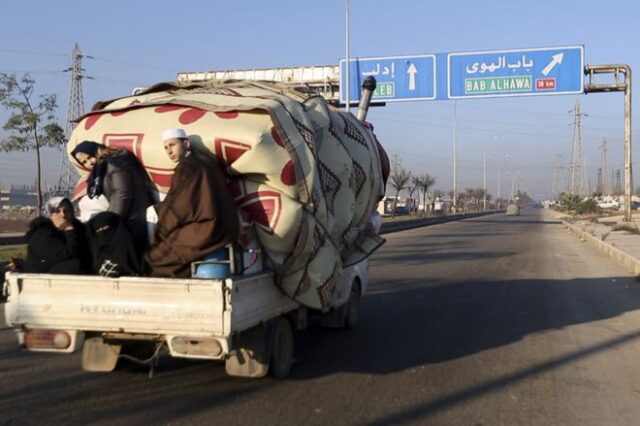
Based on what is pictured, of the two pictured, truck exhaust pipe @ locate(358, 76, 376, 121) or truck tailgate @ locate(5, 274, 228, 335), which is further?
truck exhaust pipe @ locate(358, 76, 376, 121)

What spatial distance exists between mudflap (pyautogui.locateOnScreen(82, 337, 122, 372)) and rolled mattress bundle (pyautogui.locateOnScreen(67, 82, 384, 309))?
1.38 meters

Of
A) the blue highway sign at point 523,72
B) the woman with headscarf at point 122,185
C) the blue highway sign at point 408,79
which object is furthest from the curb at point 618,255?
the woman with headscarf at point 122,185

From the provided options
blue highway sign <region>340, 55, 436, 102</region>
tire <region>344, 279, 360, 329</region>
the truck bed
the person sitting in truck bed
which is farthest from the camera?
blue highway sign <region>340, 55, 436, 102</region>

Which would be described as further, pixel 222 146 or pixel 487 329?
pixel 487 329

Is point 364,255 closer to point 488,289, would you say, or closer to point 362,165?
point 362,165

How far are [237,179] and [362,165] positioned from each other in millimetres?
2077

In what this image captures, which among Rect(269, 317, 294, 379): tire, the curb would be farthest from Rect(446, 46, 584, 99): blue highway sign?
Rect(269, 317, 294, 379): tire

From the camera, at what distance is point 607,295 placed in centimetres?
1334

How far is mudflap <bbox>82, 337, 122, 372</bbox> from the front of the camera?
6.55 m

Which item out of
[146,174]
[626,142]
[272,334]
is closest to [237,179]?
[146,174]

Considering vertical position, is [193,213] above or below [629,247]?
above

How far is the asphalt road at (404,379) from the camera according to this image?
5.54m

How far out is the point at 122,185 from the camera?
588cm

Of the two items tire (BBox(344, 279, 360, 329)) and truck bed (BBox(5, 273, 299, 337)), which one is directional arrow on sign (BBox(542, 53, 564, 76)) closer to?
tire (BBox(344, 279, 360, 329))
